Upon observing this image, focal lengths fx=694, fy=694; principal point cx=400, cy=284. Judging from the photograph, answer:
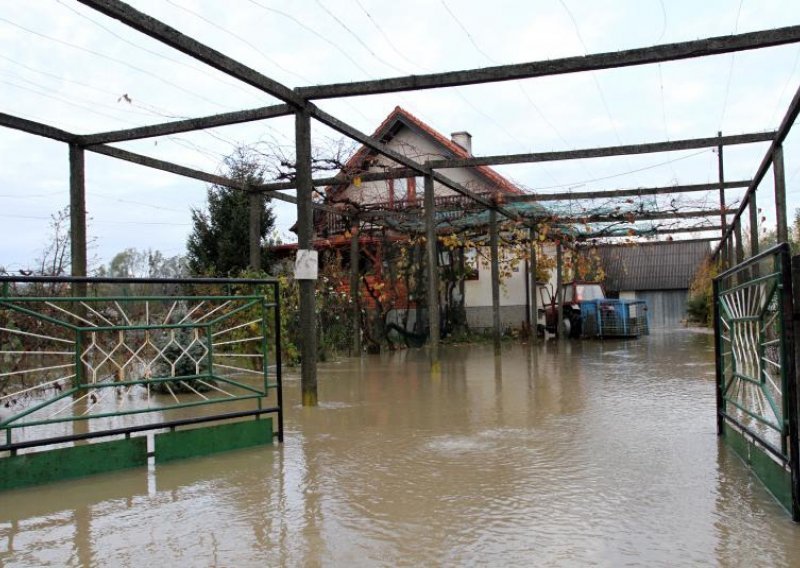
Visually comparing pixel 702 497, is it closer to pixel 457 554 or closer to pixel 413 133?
pixel 457 554

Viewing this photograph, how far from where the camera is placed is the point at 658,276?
124 feet

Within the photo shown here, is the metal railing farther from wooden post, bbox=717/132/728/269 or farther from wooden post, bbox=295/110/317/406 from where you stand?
wooden post, bbox=717/132/728/269

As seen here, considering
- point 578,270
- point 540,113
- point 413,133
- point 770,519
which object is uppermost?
point 413,133

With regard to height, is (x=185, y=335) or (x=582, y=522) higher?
(x=185, y=335)

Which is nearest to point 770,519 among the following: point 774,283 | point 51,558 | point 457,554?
point 774,283

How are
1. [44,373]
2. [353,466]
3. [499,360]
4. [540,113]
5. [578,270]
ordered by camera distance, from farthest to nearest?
1. [578,270]
2. [499,360]
3. [540,113]
4. [44,373]
5. [353,466]

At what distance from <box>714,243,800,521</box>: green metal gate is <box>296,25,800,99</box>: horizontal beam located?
7.77ft

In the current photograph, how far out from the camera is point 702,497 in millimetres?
4008

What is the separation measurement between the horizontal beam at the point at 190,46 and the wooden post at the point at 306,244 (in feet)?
1.15

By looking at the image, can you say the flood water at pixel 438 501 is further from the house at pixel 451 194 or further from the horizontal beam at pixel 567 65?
the house at pixel 451 194

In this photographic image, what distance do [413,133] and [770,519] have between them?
2121cm

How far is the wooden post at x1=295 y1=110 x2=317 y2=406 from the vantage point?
7.92 metres

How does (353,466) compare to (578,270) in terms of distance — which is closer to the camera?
(353,466)

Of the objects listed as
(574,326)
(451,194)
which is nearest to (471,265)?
(451,194)
